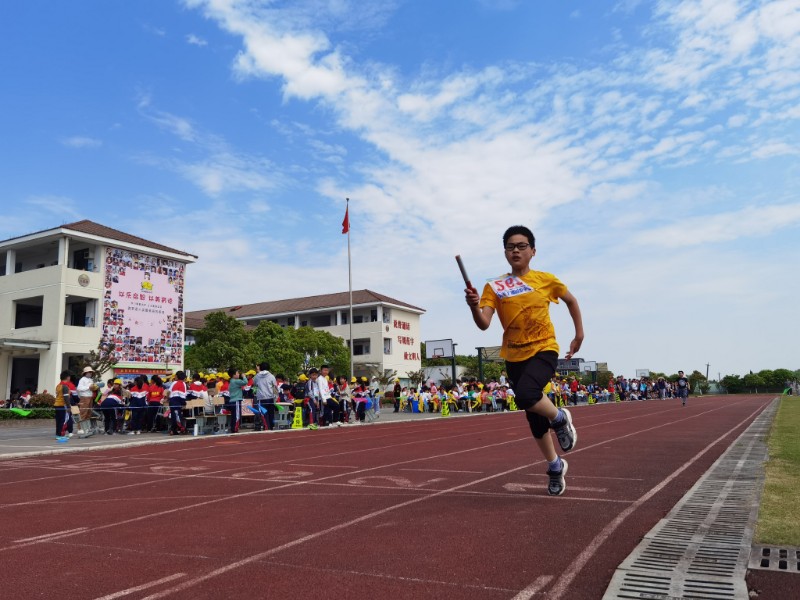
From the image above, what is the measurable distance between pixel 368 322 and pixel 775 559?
6034 cm

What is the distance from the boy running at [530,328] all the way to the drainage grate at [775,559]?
1.89 meters

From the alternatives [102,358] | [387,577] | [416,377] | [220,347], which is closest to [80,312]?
[102,358]

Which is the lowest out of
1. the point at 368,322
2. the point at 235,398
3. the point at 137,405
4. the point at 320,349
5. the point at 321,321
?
the point at 137,405

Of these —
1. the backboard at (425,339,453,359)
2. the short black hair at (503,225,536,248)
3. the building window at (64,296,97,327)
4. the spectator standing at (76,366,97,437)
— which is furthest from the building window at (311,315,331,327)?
the short black hair at (503,225,536,248)

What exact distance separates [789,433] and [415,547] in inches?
445

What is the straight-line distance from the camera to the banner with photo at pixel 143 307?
3681 centimetres

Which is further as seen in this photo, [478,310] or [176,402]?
[176,402]

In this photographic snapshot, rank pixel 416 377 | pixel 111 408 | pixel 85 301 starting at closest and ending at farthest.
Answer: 1. pixel 111 408
2. pixel 85 301
3. pixel 416 377

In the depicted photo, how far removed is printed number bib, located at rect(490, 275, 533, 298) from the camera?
5.57 metres

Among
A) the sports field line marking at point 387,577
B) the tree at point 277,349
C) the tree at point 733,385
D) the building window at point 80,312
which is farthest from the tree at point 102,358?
the tree at point 733,385

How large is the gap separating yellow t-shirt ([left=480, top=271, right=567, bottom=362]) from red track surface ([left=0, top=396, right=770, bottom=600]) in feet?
4.35

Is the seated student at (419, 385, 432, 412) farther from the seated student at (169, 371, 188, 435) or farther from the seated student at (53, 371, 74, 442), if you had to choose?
the seated student at (53, 371, 74, 442)

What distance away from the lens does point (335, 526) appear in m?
4.85

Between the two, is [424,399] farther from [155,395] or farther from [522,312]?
[522,312]
